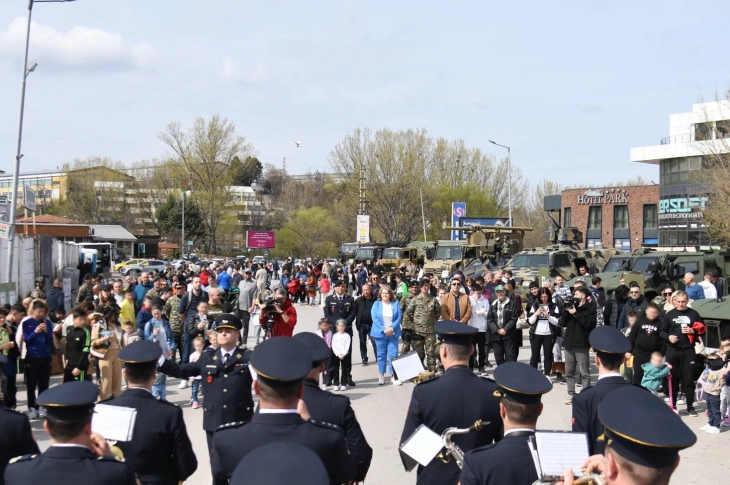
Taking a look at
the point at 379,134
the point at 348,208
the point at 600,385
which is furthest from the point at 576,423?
the point at 348,208

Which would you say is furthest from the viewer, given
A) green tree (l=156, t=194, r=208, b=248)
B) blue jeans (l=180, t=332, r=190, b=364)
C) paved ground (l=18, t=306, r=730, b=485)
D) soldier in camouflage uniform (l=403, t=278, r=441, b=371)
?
green tree (l=156, t=194, r=208, b=248)

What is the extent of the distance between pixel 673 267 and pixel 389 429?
13649 mm

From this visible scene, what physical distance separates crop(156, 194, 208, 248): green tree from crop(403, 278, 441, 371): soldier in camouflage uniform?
63.0 meters

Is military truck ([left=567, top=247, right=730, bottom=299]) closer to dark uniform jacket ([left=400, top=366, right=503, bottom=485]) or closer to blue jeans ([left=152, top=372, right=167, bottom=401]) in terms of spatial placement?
blue jeans ([left=152, top=372, right=167, bottom=401])

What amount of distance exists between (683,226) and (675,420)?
5290 cm

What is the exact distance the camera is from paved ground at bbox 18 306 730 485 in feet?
26.5

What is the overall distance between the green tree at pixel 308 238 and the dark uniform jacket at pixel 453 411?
65564 mm

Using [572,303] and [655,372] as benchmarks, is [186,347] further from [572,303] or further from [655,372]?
[655,372]

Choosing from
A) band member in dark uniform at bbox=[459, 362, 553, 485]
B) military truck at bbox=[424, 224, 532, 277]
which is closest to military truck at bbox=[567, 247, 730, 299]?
military truck at bbox=[424, 224, 532, 277]

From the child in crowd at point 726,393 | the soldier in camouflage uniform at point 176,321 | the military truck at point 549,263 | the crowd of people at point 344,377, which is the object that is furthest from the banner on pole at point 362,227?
the child in crowd at point 726,393

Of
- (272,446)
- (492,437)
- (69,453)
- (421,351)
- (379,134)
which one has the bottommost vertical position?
(421,351)

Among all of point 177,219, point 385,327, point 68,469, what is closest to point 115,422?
point 68,469

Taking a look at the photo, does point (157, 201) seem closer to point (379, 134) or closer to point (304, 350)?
point (379, 134)

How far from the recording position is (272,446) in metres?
2.53
